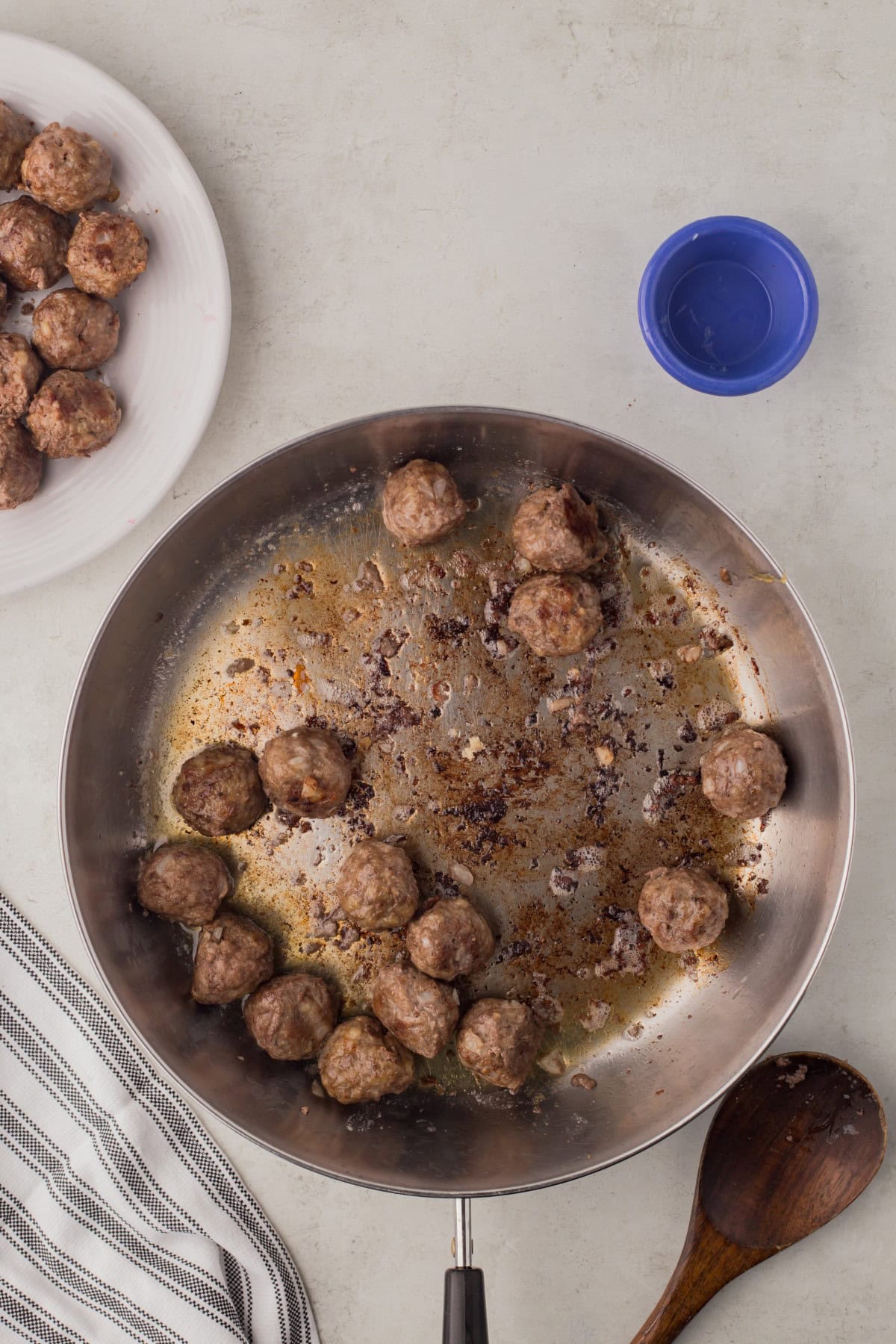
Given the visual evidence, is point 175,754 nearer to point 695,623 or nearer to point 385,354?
point 385,354

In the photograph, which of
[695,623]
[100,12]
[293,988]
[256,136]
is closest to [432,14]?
[256,136]

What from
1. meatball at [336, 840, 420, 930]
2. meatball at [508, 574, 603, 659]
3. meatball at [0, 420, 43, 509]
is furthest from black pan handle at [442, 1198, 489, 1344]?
meatball at [0, 420, 43, 509]

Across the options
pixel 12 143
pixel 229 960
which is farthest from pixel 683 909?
pixel 12 143

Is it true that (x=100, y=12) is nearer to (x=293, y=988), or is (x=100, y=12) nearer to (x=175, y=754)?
(x=175, y=754)

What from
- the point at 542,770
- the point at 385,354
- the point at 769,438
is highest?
the point at 769,438

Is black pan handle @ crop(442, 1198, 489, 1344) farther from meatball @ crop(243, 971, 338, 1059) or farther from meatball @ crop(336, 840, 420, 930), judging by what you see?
meatball @ crop(336, 840, 420, 930)

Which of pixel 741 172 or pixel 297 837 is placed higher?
pixel 741 172

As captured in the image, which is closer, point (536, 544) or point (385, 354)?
point (536, 544)

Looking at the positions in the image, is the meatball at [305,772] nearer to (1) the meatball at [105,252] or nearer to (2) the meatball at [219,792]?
(2) the meatball at [219,792]
